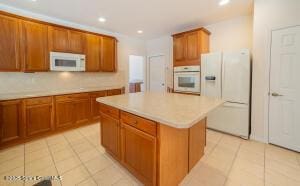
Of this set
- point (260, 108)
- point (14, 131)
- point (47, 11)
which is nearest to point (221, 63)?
point (260, 108)

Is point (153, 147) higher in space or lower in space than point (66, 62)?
lower

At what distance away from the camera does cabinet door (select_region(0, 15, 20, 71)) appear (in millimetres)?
2584

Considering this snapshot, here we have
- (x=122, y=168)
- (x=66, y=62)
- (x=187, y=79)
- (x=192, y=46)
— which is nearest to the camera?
(x=122, y=168)

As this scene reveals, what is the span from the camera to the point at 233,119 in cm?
306

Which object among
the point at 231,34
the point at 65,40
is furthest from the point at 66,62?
the point at 231,34

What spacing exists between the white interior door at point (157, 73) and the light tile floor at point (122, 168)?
9.35 ft

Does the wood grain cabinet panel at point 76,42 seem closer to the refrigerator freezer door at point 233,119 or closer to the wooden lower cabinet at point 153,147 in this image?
the wooden lower cabinet at point 153,147

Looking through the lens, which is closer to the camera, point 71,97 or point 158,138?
point 158,138

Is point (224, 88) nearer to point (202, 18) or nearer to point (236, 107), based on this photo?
point (236, 107)

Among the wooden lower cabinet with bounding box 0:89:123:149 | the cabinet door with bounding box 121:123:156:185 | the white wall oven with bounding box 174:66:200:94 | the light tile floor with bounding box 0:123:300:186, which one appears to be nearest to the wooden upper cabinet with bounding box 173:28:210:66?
the white wall oven with bounding box 174:66:200:94

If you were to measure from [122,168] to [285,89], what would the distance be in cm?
294

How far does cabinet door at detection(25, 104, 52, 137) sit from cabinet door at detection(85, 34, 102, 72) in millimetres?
1357

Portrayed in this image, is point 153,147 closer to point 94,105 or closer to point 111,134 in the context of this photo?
point 111,134

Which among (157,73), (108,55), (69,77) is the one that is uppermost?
(108,55)
